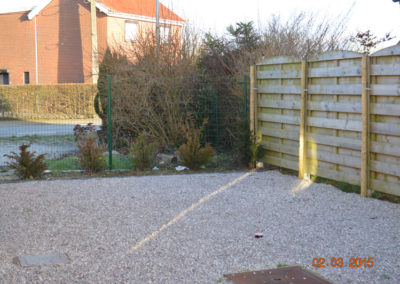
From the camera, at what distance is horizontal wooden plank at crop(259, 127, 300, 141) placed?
882 centimetres

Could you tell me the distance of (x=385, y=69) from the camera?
6.66 metres

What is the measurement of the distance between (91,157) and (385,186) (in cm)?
537

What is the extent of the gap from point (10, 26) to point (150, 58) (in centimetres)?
2545

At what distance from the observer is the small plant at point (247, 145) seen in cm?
967

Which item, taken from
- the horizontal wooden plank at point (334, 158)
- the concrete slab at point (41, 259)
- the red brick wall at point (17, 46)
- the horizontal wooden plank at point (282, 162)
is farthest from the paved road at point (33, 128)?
the red brick wall at point (17, 46)

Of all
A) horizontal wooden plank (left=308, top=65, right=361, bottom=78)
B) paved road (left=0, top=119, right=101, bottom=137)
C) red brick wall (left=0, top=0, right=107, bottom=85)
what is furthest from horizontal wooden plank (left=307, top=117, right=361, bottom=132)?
red brick wall (left=0, top=0, right=107, bottom=85)

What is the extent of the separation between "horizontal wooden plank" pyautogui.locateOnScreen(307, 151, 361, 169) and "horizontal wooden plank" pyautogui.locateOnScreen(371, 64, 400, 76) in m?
1.33

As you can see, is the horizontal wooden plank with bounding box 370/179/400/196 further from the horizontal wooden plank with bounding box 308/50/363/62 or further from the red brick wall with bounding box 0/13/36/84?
the red brick wall with bounding box 0/13/36/84

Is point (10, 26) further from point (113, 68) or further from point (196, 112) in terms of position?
point (196, 112)

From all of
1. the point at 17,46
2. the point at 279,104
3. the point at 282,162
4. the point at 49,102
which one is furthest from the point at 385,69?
the point at 17,46

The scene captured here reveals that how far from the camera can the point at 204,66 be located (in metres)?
13.1

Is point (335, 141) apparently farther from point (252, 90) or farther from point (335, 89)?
point (252, 90)

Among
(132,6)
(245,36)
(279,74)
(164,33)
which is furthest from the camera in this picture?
(132,6)

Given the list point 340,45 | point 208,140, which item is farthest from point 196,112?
point 340,45
